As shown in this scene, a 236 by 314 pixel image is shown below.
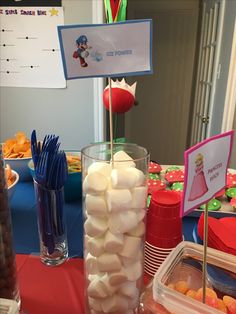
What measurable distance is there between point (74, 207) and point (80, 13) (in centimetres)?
141

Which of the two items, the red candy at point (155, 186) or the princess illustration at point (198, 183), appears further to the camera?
the red candy at point (155, 186)

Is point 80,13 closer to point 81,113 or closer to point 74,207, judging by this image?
point 81,113

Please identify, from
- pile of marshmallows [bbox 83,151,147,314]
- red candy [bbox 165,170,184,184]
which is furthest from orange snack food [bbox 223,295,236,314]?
red candy [bbox 165,170,184,184]

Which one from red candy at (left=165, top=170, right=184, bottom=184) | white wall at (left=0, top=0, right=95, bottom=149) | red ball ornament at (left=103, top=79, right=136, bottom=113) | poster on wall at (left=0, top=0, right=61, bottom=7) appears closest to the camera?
red ball ornament at (left=103, top=79, right=136, bottom=113)

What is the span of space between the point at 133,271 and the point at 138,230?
2.7 inches

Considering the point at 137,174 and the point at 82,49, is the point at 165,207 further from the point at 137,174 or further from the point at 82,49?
the point at 82,49

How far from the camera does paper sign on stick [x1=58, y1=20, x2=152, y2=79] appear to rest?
1.47ft

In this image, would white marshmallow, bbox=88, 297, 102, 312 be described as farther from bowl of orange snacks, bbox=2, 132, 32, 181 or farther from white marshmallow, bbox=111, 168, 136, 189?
bowl of orange snacks, bbox=2, 132, 32, 181

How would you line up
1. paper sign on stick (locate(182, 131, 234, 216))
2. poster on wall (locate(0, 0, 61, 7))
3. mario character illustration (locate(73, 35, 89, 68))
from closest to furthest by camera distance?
paper sign on stick (locate(182, 131, 234, 216)) → mario character illustration (locate(73, 35, 89, 68)) → poster on wall (locate(0, 0, 61, 7))

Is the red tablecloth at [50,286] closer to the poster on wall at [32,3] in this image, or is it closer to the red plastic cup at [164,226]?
the red plastic cup at [164,226]

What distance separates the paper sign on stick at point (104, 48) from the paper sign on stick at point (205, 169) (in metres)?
0.19

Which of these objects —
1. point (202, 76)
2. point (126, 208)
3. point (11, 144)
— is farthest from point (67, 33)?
point (202, 76)

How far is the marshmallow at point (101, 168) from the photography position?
18.2 inches

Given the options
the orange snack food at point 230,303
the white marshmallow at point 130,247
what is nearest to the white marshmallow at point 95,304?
the white marshmallow at point 130,247
